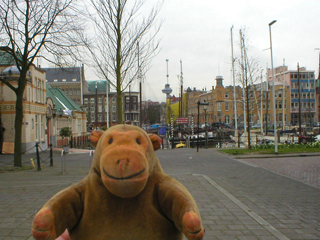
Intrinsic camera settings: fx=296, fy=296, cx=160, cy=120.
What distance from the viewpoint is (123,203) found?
2357 mm

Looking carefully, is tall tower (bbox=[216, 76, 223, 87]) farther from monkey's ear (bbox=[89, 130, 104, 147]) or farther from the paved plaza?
monkey's ear (bbox=[89, 130, 104, 147])

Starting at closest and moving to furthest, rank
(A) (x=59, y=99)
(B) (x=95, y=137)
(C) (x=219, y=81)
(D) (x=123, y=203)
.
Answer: (D) (x=123, y=203) < (B) (x=95, y=137) < (A) (x=59, y=99) < (C) (x=219, y=81)

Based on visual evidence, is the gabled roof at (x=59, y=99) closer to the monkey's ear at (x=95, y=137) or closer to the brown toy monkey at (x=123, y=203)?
the monkey's ear at (x=95, y=137)

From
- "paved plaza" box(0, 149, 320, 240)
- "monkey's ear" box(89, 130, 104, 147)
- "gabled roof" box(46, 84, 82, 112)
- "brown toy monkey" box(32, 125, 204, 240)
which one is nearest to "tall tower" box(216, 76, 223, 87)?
"gabled roof" box(46, 84, 82, 112)

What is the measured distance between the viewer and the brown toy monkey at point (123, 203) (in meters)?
2.12

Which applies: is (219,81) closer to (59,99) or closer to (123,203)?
(59,99)

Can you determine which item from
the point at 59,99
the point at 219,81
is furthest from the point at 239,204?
the point at 219,81

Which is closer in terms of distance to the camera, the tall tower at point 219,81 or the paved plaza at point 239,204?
the paved plaza at point 239,204

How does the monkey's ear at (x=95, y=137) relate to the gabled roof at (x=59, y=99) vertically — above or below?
below

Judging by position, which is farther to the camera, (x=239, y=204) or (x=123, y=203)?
(x=239, y=204)

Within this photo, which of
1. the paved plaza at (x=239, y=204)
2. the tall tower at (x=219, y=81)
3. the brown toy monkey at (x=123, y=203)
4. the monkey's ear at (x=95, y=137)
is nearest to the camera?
the brown toy monkey at (x=123, y=203)

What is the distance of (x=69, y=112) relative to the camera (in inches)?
1278

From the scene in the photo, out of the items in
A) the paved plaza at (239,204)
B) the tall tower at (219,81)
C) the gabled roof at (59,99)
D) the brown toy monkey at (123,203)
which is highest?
the tall tower at (219,81)

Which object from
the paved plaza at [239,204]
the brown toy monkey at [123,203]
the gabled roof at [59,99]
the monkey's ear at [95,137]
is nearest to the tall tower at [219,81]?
the gabled roof at [59,99]
